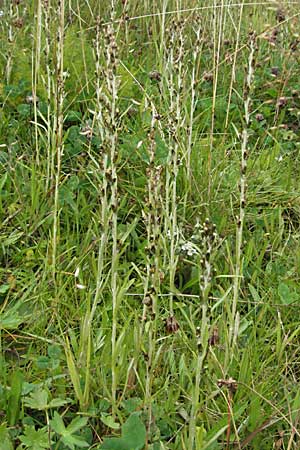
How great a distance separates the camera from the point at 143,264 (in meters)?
Result: 2.42

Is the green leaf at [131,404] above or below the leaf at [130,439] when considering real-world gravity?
below

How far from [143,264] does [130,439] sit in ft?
2.88

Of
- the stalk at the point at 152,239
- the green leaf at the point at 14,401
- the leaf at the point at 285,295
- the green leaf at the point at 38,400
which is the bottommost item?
the leaf at the point at 285,295

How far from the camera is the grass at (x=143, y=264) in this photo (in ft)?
5.50

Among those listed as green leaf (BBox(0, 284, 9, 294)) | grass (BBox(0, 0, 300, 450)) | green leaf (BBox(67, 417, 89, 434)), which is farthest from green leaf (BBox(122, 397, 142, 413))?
green leaf (BBox(0, 284, 9, 294))

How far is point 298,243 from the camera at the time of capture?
8.37 feet

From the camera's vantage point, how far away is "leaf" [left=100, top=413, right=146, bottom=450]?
1.62 metres

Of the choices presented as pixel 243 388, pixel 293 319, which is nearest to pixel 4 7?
pixel 293 319

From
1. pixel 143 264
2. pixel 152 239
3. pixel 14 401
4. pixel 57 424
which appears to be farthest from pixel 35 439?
pixel 143 264

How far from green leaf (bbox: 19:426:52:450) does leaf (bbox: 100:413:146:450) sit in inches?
5.1

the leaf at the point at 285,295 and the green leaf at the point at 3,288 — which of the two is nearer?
the green leaf at the point at 3,288

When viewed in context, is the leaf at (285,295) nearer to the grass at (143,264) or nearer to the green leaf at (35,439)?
the grass at (143,264)

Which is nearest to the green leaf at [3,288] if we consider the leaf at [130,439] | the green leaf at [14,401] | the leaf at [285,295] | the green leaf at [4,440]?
the green leaf at [14,401]

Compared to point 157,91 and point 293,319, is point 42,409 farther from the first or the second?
point 157,91
